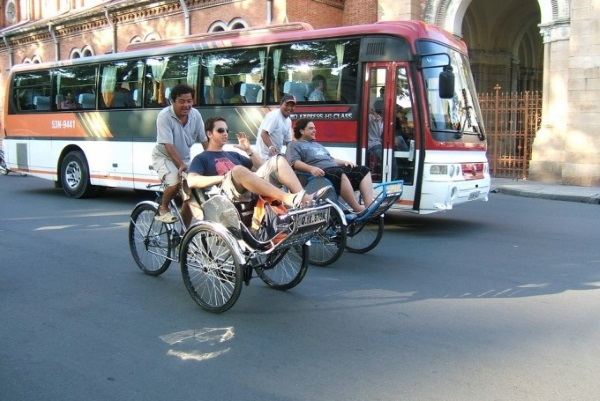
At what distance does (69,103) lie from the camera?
13484 millimetres

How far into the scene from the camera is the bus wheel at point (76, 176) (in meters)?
13.0

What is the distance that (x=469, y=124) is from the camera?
9.23 meters

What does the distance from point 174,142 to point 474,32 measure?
20641 millimetres

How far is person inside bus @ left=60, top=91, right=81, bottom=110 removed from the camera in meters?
13.3

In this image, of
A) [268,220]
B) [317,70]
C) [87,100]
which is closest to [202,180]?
[268,220]

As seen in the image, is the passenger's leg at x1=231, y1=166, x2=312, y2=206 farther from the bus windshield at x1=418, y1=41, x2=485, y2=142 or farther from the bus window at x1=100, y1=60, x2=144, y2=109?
the bus window at x1=100, y1=60, x2=144, y2=109

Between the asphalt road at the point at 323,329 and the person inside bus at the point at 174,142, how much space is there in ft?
2.85

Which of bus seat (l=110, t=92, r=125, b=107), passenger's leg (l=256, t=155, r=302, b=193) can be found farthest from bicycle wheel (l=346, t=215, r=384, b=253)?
bus seat (l=110, t=92, r=125, b=107)

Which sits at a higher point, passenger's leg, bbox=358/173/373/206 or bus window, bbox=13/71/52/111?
bus window, bbox=13/71/52/111

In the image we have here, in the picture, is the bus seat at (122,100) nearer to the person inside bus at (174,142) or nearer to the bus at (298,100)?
the bus at (298,100)

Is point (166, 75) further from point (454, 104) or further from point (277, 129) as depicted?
point (454, 104)

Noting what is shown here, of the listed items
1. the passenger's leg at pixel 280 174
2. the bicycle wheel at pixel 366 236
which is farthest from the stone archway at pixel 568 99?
the passenger's leg at pixel 280 174

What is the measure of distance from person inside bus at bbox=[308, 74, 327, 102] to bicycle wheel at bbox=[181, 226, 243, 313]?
4969mm

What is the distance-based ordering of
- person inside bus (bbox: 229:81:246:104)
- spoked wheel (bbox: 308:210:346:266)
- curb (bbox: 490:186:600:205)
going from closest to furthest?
spoked wheel (bbox: 308:210:346:266)
person inside bus (bbox: 229:81:246:104)
curb (bbox: 490:186:600:205)
